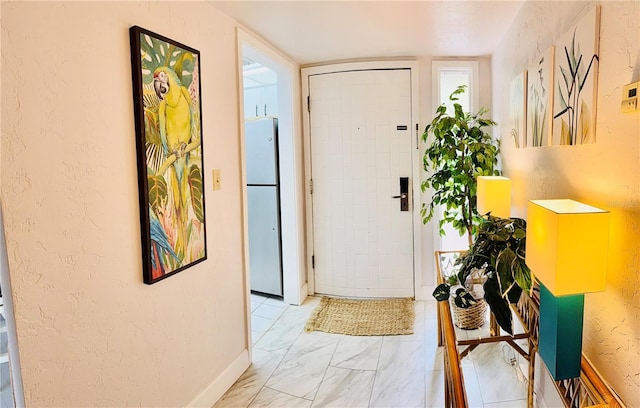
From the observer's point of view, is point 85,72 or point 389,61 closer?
point 85,72

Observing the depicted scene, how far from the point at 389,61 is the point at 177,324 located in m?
2.66

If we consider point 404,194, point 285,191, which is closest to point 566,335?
point 404,194

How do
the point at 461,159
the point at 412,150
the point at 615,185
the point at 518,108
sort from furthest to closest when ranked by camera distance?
the point at 412,150
the point at 461,159
the point at 518,108
the point at 615,185

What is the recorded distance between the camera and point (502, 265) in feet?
4.83

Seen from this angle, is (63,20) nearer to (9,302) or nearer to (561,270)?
(9,302)

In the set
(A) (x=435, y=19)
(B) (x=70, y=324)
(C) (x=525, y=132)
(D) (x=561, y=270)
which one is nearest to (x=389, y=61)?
(A) (x=435, y=19)

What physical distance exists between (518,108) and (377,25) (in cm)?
102

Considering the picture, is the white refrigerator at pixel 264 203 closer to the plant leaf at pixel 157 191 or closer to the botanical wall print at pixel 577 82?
the plant leaf at pixel 157 191

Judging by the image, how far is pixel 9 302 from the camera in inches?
47.7

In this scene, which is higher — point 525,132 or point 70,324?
point 525,132

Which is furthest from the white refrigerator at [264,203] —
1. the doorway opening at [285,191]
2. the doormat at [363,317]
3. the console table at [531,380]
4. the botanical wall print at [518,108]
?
the console table at [531,380]

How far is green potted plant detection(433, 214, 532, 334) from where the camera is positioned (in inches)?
56.7

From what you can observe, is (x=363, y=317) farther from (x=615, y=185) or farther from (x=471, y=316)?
(x=615, y=185)

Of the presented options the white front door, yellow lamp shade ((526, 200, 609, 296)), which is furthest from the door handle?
yellow lamp shade ((526, 200, 609, 296))
